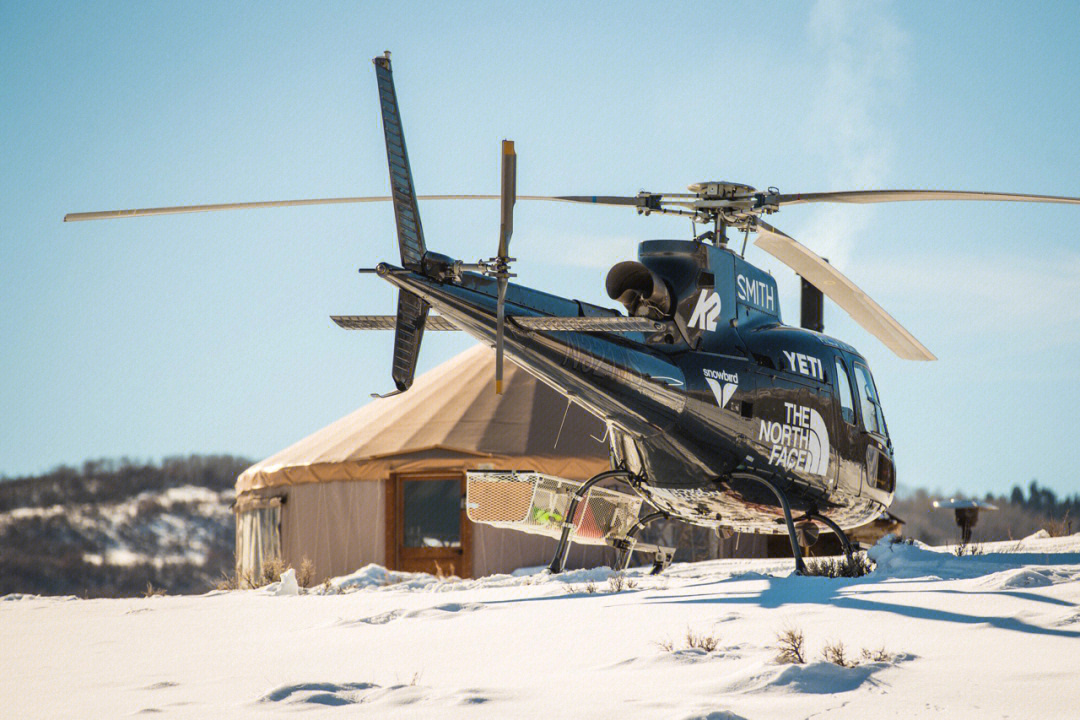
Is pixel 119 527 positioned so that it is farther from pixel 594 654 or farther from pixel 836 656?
pixel 836 656

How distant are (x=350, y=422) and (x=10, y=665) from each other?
12.4 metres

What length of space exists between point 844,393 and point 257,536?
10.9 meters

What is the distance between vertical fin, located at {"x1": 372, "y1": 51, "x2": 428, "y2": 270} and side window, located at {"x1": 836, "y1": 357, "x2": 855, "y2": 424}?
4.01m

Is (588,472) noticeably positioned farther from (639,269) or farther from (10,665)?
(10,665)

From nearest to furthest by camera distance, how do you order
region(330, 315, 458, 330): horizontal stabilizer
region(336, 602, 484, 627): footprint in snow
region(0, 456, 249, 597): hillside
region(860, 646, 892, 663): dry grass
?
region(860, 646, 892, 663): dry grass < region(336, 602, 484, 627): footprint in snow < region(330, 315, 458, 330): horizontal stabilizer < region(0, 456, 249, 597): hillside

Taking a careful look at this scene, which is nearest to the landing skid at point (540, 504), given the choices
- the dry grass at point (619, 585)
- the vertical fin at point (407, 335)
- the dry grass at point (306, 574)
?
the dry grass at point (619, 585)

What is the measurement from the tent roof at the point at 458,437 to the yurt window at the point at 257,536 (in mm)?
369

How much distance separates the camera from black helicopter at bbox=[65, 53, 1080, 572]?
782cm

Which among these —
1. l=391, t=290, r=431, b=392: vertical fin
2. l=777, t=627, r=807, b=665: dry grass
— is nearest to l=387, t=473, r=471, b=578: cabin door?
l=391, t=290, r=431, b=392: vertical fin

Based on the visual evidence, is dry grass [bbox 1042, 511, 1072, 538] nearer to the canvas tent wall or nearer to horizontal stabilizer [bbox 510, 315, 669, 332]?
the canvas tent wall

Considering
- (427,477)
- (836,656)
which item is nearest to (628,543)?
(836,656)

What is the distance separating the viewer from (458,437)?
16.4 m

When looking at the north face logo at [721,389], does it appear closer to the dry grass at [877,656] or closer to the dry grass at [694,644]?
the dry grass at [694,644]

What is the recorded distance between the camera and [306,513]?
17250 mm
